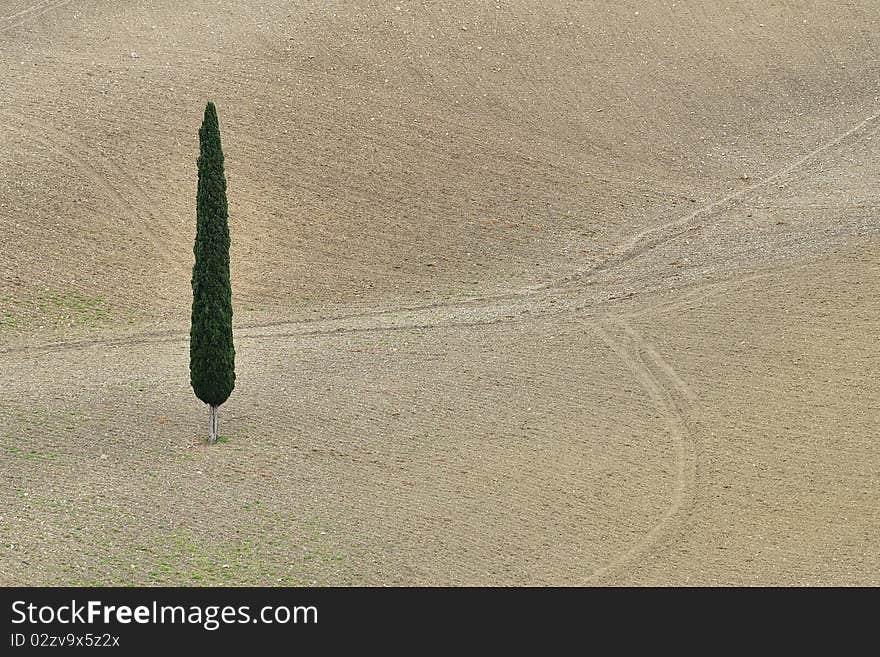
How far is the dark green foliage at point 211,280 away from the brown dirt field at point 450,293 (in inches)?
52.0

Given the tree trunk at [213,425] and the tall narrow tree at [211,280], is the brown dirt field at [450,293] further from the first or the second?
the tall narrow tree at [211,280]

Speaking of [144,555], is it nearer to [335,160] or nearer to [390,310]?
[390,310]

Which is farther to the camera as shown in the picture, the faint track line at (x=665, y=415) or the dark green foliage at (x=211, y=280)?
the dark green foliage at (x=211, y=280)

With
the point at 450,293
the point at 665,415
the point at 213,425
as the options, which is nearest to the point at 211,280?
the point at 213,425

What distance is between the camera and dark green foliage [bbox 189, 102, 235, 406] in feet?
77.1

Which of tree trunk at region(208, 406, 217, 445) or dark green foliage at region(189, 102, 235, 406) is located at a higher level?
dark green foliage at region(189, 102, 235, 406)

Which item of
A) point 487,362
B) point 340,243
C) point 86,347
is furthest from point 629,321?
point 86,347

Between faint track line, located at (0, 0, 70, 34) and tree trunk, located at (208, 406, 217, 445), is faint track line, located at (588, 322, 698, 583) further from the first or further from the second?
faint track line, located at (0, 0, 70, 34)

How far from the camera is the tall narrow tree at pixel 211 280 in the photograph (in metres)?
23.5

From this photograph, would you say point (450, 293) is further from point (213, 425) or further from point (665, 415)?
point (213, 425)

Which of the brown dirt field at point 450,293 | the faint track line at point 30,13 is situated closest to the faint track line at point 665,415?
the brown dirt field at point 450,293

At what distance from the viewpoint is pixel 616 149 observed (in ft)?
121

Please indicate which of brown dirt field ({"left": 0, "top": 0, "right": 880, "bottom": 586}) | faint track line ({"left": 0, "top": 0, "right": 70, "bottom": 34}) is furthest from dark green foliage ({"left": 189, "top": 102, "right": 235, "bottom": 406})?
faint track line ({"left": 0, "top": 0, "right": 70, "bottom": 34})

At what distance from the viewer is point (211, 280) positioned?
77.6ft
